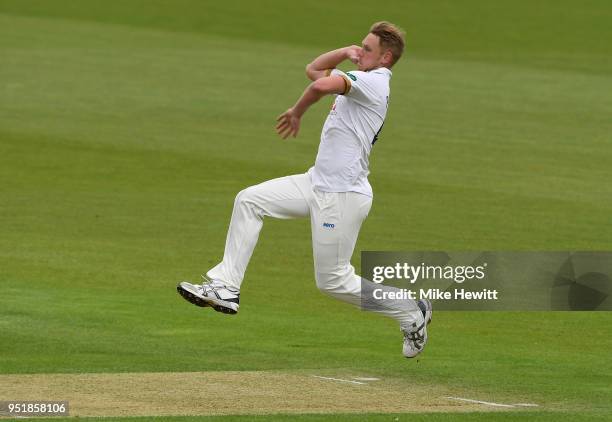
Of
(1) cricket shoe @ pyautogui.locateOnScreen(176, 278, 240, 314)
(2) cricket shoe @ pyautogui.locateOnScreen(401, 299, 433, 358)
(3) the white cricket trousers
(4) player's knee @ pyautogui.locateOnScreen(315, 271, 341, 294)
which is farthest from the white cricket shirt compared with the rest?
(2) cricket shoe @ pyautogui.locateOnScreen(401, 299, 433, 358)

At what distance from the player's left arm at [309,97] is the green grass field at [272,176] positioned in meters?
2.25

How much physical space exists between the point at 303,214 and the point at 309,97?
1.34 m

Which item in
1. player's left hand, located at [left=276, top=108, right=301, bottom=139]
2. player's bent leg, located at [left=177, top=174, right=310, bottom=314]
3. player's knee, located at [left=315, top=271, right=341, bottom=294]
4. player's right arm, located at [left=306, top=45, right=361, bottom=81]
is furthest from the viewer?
player's right arm, located at [left=306, top=45, right=361, bottom=81]

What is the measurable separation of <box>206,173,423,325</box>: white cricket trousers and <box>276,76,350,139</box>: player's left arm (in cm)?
71

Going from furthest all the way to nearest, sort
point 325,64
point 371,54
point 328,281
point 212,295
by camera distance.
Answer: point 325,64
point 328,281
point 371,54
point 212,295

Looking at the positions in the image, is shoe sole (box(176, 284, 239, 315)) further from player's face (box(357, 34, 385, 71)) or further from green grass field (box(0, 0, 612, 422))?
player's face (box(357, 34, 385, 71))

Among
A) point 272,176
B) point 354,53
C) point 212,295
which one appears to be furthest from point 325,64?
point 272,176

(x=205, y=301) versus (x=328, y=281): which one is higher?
(x=328, y=281)

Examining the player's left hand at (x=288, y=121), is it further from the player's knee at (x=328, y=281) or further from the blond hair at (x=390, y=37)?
the player's knee at (x=328, y=281)

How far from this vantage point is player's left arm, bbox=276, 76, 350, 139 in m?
11.6

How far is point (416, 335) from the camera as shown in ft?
43.5

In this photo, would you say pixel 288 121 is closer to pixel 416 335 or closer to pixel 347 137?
pixel 347 137

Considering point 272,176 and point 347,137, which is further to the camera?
point 272,176

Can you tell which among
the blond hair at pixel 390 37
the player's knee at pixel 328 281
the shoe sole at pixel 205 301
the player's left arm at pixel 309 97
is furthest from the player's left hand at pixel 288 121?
the shoe sole at pixel 205 301
